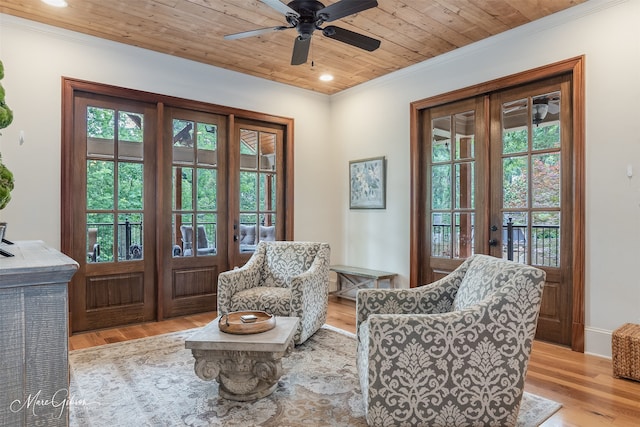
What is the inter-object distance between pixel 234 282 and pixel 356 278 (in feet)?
6.30

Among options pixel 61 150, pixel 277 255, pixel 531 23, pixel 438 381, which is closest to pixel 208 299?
pixel 277 255

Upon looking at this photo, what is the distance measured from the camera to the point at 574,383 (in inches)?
99.9

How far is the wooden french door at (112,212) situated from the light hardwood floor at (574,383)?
0.29 m

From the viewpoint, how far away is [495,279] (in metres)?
1.99

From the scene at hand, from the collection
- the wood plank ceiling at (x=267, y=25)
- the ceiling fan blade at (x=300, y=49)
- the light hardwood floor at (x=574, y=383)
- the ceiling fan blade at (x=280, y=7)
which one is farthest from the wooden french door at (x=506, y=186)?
the ceiling fan blade at (x=280, y=7)

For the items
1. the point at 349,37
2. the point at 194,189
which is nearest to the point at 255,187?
the point at 194,189

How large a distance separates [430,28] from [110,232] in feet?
11.5

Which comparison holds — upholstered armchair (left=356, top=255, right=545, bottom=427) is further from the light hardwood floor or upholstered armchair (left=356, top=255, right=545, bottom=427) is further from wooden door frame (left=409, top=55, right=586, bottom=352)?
wooden door frame (left=409, top=55, right=586, bottom=352)

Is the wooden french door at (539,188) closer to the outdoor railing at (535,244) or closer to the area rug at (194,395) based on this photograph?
the outdoor railing at (535,244)

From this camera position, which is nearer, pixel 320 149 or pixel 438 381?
pixel 438 381

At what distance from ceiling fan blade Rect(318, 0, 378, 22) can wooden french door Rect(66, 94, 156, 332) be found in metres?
2.30

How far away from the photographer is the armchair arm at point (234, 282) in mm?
3223

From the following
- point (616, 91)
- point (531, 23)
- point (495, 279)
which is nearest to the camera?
point (495, 279)

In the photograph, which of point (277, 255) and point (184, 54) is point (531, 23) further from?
point (184, 54)
